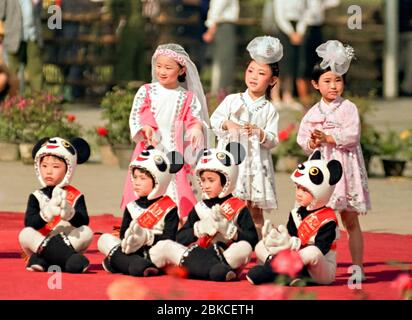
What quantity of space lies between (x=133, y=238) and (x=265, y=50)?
73.2 inches

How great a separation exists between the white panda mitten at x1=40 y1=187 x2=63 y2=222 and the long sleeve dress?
148cm

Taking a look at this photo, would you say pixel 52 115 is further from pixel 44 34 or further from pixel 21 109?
pixel 44 34

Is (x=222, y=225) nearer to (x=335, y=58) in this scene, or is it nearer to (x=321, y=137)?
(x=321, y=137)

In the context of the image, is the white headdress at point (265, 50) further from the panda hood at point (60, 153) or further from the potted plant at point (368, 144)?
the potted plant at point (368, 144)

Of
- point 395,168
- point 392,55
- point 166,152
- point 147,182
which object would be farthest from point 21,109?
point 392,55

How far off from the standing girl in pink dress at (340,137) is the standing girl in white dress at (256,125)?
38cm

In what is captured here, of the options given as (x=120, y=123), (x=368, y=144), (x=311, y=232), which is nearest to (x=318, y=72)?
(x=311, y=232)

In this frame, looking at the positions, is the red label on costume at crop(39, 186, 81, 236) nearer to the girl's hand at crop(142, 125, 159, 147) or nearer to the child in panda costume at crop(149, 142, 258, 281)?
the child in panda costume at crop(149, 142, 258, 281)

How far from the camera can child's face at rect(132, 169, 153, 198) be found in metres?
12.8

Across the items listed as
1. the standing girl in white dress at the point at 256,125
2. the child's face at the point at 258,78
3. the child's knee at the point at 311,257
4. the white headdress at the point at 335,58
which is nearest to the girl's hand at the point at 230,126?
the standing girl in white dress at the point at 256,125

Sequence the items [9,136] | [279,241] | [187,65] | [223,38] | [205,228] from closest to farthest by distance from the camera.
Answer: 1. [279,241]
2. [205,228]
3. [187,65]
4. [9,136]
5. [223,38]

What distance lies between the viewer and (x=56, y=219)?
12945 mm

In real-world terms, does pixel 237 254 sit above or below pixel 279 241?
below

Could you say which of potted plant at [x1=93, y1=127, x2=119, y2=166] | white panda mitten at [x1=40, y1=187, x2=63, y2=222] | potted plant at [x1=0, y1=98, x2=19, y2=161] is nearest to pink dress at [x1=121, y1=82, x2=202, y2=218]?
white panda mitten at [x1=40, y1=187, x2=63, y2=222]
